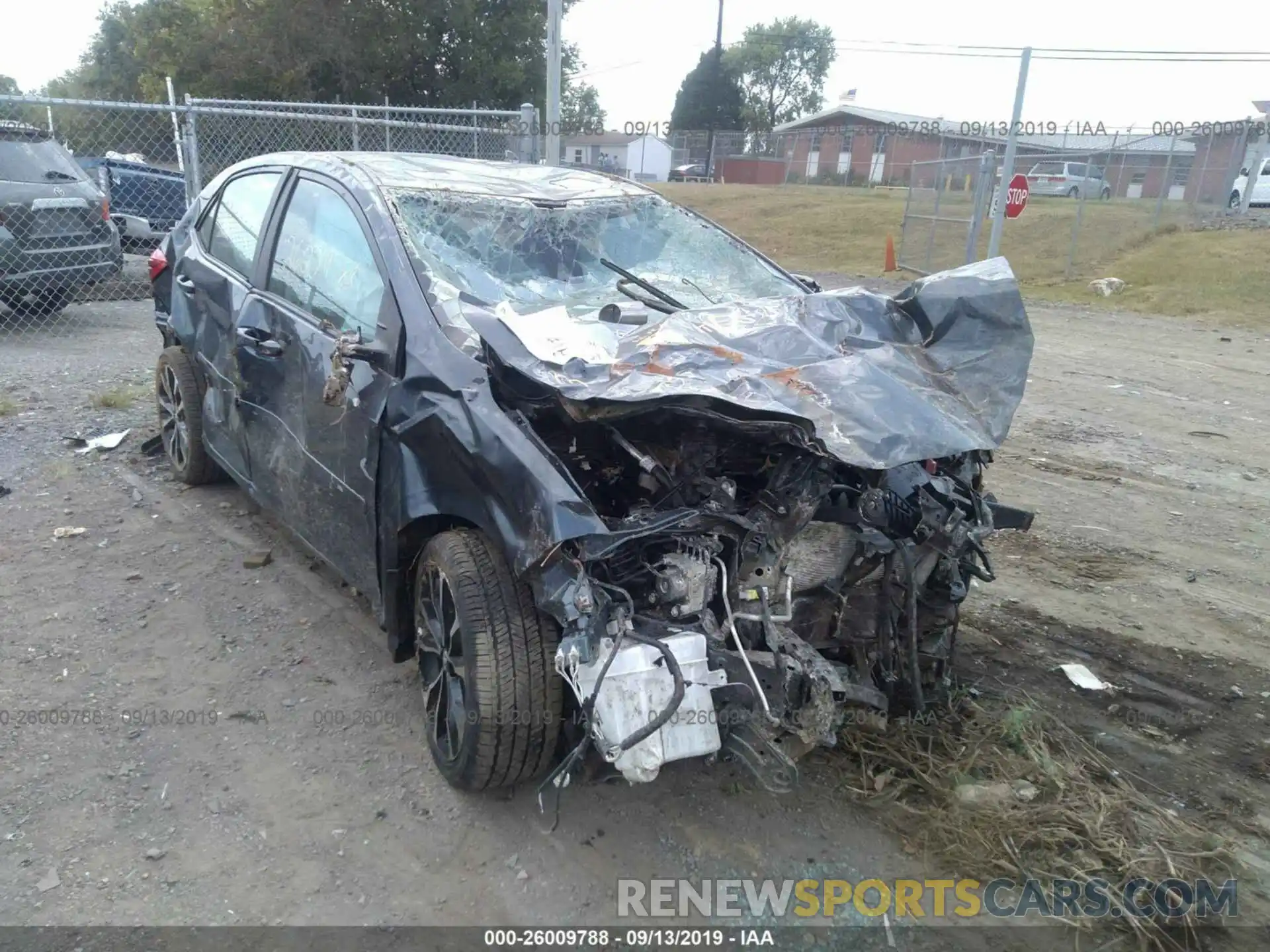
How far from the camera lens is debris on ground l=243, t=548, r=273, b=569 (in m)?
4.50

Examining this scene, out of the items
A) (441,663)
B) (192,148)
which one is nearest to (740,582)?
(441,663)

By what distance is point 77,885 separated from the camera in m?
2.61

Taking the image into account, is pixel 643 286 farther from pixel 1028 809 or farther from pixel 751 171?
pixel 751 171

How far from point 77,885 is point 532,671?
1.38 m

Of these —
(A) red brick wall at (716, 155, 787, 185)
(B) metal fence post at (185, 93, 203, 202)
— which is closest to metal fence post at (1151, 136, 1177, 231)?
(A) red brick wall at (716, 155, 787, 185)

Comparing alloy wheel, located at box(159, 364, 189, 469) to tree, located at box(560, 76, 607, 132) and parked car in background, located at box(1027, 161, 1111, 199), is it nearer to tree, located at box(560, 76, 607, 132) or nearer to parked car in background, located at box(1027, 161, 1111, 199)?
parked car in background, located at box(1027, 161, 1111, 199)

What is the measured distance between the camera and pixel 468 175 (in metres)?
4.06

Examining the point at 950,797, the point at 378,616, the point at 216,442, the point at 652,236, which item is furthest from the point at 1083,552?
the point at 216,442

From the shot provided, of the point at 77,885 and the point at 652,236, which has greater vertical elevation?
the point at 652,236

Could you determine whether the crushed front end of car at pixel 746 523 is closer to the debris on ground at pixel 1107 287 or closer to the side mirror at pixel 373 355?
the side mirror at pixel 373 355

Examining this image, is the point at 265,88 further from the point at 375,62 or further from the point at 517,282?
the point at 517,282

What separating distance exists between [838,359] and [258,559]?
299 cm

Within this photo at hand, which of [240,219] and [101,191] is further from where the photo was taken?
[101,191]

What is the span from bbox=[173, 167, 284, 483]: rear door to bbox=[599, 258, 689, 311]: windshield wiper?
5.28ft
